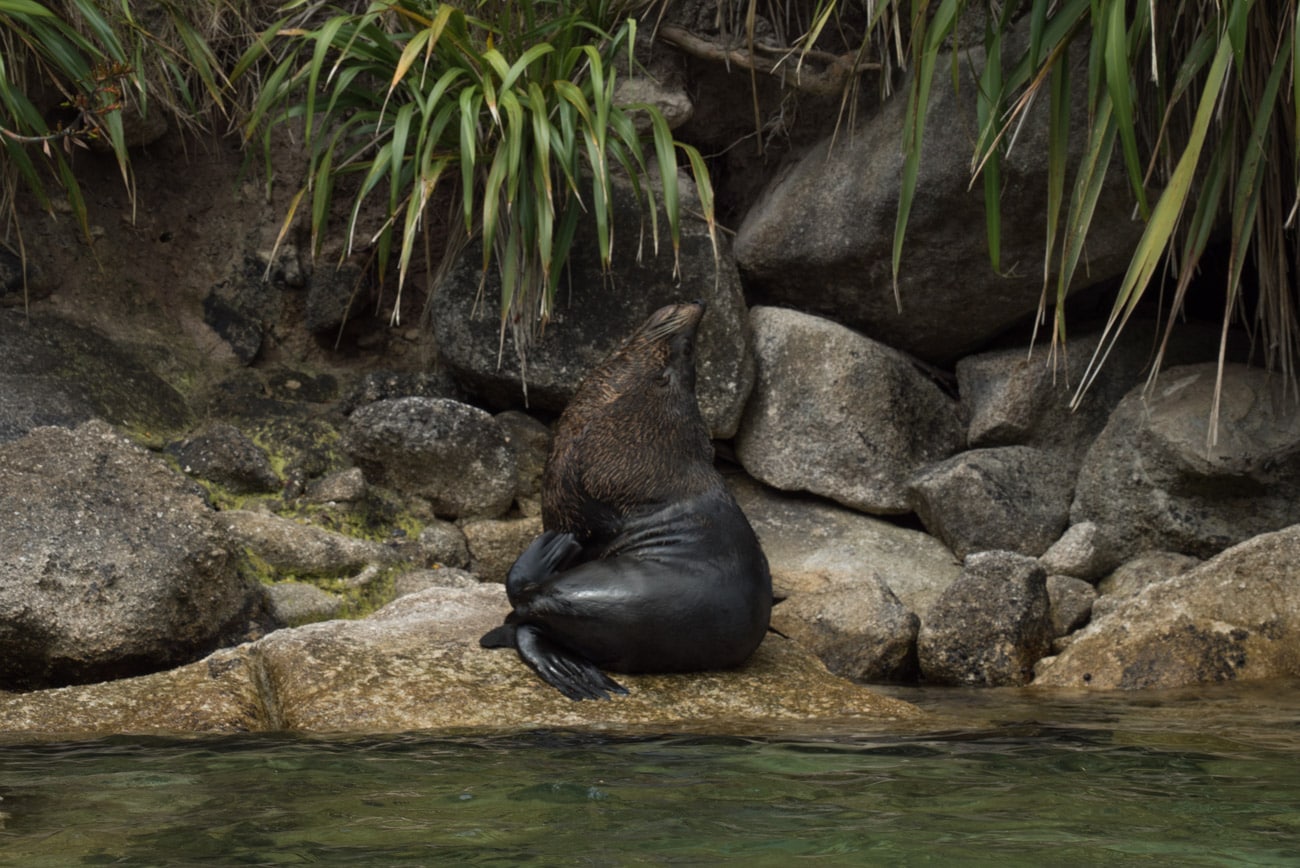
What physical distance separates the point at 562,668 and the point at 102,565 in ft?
5.30

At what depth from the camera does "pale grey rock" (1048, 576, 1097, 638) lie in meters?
5.31

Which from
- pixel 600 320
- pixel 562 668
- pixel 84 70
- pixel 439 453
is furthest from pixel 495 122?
pixel 562 668

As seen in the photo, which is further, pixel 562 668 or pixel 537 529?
pixel 537 529

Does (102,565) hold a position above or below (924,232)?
Answer: below

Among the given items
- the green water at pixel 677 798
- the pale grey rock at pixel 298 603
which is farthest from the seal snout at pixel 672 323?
the pale grey rock at pixel 298 603

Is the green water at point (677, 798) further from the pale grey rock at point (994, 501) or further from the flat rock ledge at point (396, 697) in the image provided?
the pale grey rock at point (994, 501)

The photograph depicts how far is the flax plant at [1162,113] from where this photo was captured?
3.76 m

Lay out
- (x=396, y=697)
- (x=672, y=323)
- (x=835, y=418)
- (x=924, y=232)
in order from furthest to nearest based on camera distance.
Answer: (x=835, y=418), (x=924, y=232), (x=672, y=323), (x=396, y=697)

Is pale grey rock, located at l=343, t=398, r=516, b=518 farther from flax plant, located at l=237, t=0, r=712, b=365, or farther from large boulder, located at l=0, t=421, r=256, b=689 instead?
large boulder, located at l=0, t=421, r=256, b=689

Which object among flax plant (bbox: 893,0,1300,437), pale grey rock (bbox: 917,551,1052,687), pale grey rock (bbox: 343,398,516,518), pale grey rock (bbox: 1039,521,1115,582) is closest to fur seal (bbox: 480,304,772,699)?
flax plant (bbox: 893,0,1300,437)

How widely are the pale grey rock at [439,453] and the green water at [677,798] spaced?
277cm

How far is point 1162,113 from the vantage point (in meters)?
4.80

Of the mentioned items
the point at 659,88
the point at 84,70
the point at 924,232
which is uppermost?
the point at 659,88

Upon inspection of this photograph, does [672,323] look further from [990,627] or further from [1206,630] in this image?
[1206,630]
